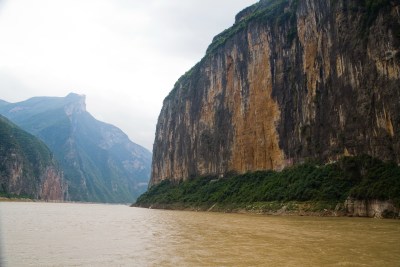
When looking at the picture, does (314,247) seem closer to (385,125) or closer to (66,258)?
(66,258)

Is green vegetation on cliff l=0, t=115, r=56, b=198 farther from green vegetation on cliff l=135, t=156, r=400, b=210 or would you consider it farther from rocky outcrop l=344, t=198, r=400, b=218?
rocky outcrop l=344, t=198, r=400, b=218

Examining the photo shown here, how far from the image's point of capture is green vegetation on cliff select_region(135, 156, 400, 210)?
141 ft

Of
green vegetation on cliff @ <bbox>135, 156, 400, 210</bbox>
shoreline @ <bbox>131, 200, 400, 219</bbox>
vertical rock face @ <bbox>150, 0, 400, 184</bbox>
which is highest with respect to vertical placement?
vertical rock face @ <bbox>150, 0, 400, 184</bbox>

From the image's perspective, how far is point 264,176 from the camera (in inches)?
2953

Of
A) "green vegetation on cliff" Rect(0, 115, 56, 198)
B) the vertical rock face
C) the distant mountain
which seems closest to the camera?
the vertical rock face

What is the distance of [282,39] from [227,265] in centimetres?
7207

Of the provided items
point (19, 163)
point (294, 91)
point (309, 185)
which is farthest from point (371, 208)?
point (19, 163)

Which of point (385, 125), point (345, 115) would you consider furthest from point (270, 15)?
point (385, 125)

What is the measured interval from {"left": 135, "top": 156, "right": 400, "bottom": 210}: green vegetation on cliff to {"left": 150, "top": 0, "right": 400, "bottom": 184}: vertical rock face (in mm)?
2498

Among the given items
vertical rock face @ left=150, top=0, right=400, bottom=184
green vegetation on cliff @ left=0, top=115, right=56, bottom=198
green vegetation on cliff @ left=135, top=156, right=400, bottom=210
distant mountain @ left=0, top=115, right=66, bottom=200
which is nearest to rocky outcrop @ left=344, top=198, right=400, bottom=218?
green vegetation on cliff @ left=135, top=156, right=400, bottom=210

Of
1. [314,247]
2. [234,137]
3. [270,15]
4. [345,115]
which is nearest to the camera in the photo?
[314,247]

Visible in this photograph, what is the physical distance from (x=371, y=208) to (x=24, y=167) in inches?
6063

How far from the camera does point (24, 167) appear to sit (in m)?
160

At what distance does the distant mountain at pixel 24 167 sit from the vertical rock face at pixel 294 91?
234 ft
